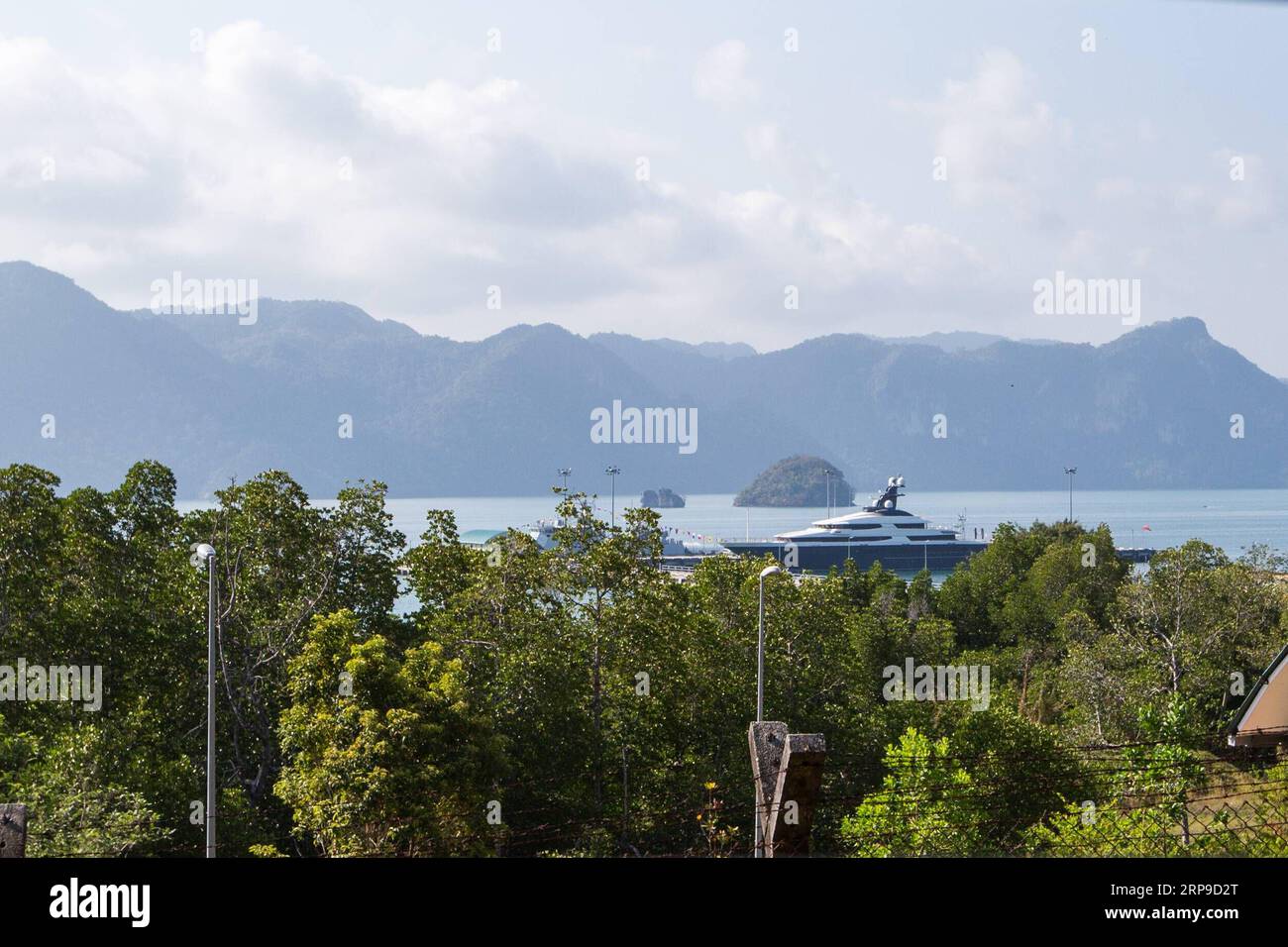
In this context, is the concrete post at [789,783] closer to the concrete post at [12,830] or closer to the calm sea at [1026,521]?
the concrete post at [12,830]

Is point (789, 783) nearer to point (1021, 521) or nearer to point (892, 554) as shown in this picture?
point (892, 554)

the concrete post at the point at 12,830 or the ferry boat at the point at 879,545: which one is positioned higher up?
the concrete post at the point at 12,830

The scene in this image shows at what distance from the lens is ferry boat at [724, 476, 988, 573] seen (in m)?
95.4

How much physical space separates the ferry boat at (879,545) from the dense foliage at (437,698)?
6845 cm

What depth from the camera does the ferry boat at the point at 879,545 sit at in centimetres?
A: 9538

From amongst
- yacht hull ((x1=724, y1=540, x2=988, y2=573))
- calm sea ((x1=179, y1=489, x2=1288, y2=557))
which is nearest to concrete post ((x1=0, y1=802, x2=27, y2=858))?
yacht hull ((x1=724, y1=540, x2=988, y2=573))

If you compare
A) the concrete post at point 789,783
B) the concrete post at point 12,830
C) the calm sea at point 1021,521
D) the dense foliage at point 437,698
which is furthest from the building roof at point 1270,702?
the calm sea at point 1021,521

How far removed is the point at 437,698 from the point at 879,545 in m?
82.3

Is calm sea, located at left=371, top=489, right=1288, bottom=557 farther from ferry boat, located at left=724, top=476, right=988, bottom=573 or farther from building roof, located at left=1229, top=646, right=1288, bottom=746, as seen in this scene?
building roof, located at left=1229, top=646, right=1288, bottom=746

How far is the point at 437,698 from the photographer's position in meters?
16.6

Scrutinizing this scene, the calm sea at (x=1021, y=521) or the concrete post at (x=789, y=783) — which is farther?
the calm sea at (x=1021, y=521)

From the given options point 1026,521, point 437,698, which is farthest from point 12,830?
point 1026,521

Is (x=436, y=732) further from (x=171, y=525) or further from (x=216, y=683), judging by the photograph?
(x=171, y=525)

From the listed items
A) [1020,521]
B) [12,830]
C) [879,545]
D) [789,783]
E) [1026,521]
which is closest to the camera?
[12,830]
